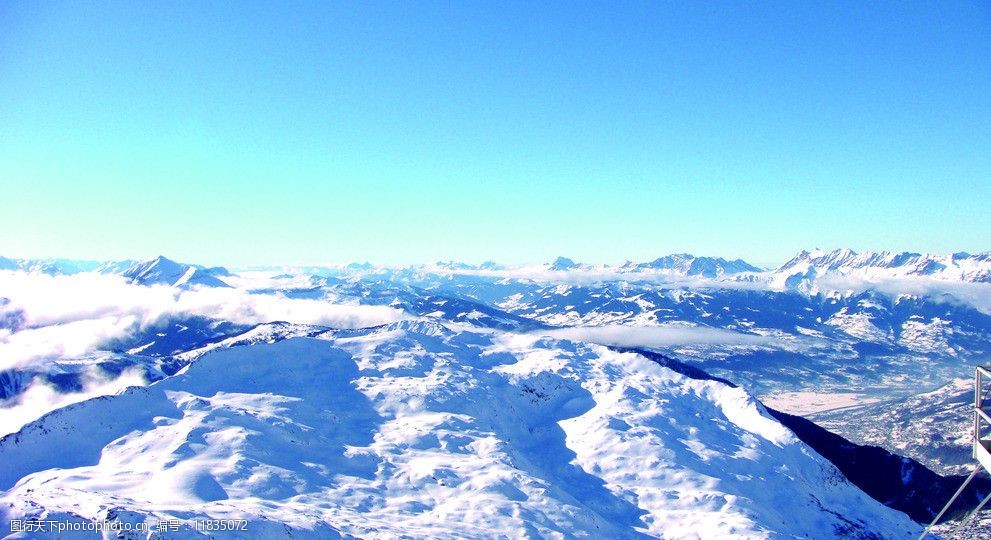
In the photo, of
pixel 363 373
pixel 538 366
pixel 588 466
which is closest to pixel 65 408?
pixel 363 373

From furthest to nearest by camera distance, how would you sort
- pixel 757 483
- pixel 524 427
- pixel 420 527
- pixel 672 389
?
pixel 672 389 < pixel 524 427 < pixel 757 483 < pixel 420 527

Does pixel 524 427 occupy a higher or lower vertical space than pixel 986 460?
lower

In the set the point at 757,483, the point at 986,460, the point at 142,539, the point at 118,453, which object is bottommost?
the point at 757,483

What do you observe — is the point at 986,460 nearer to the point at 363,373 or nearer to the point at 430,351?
the point at 363,373

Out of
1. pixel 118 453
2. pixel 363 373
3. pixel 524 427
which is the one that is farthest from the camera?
pixel 363 373

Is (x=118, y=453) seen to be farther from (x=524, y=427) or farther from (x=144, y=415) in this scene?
(x=524, y=427)

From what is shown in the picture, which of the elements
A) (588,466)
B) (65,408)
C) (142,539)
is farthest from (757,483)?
(65,408)

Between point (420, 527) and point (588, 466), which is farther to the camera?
point (588, 466)
